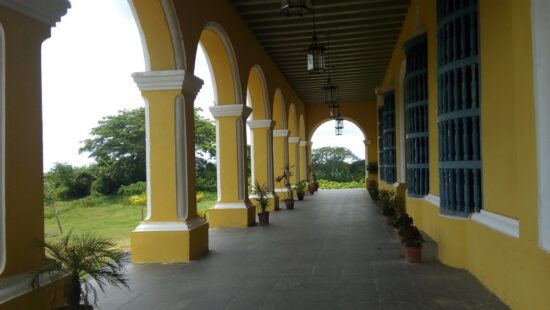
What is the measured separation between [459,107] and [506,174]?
1.12 metres

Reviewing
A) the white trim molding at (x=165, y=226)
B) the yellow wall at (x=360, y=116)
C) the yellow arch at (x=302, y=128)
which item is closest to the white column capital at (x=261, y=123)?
the white trim molding at (x=165, y=226)

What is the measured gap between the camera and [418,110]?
7555mm

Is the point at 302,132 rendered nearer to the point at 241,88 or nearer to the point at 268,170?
the point at 268,170

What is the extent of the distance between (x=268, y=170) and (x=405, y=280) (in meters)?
7.92

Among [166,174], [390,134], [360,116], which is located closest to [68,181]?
[390,134]

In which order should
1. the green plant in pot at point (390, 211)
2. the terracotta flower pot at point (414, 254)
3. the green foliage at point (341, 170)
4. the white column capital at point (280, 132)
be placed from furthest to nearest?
the green foliage at point (341, 170) → the white column capital at point (280, 132) → the green plant in pot at point (390, 211) → the terracotta flower pot at point (414, 254)

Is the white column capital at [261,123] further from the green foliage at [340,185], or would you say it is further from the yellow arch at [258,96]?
the green foliage at [340,185]

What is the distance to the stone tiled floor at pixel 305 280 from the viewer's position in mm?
4289

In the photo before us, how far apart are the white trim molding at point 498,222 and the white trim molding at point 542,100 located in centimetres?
63

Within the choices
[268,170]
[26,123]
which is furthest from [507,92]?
[268,170]

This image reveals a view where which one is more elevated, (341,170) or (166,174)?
(166,174)

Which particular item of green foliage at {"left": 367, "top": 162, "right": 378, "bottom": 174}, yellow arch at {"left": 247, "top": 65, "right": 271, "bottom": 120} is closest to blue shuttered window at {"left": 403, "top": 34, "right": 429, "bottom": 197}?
yellow arch at {"left": 247, "top": 65, "right": 271, "bottom": 120}

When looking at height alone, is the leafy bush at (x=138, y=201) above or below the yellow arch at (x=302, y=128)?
below

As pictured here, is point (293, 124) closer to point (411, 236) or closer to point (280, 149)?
point (280, 149)
